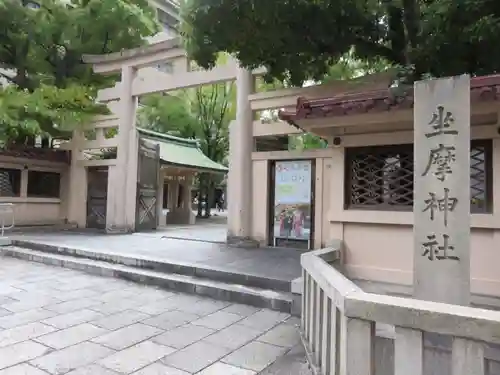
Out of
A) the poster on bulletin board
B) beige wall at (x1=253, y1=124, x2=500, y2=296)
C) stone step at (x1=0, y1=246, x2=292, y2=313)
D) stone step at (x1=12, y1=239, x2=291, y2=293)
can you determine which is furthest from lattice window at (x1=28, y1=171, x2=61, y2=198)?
beige wall at (x1=253, y1=124, x2=500, y2=296)

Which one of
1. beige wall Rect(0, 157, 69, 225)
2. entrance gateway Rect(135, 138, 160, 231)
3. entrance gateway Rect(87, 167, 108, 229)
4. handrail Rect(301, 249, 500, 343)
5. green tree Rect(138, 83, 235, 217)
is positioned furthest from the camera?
green tree Rect(138, 83, 235, 217)

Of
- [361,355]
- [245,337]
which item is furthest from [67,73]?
[361,355]

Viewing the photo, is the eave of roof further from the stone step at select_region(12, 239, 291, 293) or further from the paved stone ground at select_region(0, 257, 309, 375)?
the paved stone ground at select_region(0, 257, 309, 375)

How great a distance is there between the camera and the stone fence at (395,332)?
1.81m

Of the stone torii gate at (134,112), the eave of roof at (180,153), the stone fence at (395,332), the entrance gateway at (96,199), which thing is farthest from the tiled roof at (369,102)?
the entrance gateway at (96,199)

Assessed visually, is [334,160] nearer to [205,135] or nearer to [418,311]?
[418,311]

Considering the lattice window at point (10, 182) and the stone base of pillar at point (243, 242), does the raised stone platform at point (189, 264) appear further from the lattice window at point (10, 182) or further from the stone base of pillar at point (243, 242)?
the lattice window at point (10, 182)

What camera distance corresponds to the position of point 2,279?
611 cm

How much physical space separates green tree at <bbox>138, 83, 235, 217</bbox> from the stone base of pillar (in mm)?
8976

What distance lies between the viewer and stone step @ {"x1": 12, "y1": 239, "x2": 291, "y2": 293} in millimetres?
5195

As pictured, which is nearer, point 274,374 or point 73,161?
point 274,374

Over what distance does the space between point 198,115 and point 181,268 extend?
12923 millimetres

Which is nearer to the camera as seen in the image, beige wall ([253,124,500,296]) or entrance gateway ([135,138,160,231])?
beige wall ([253,124,500,296])

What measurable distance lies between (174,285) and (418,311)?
14.0 feet
